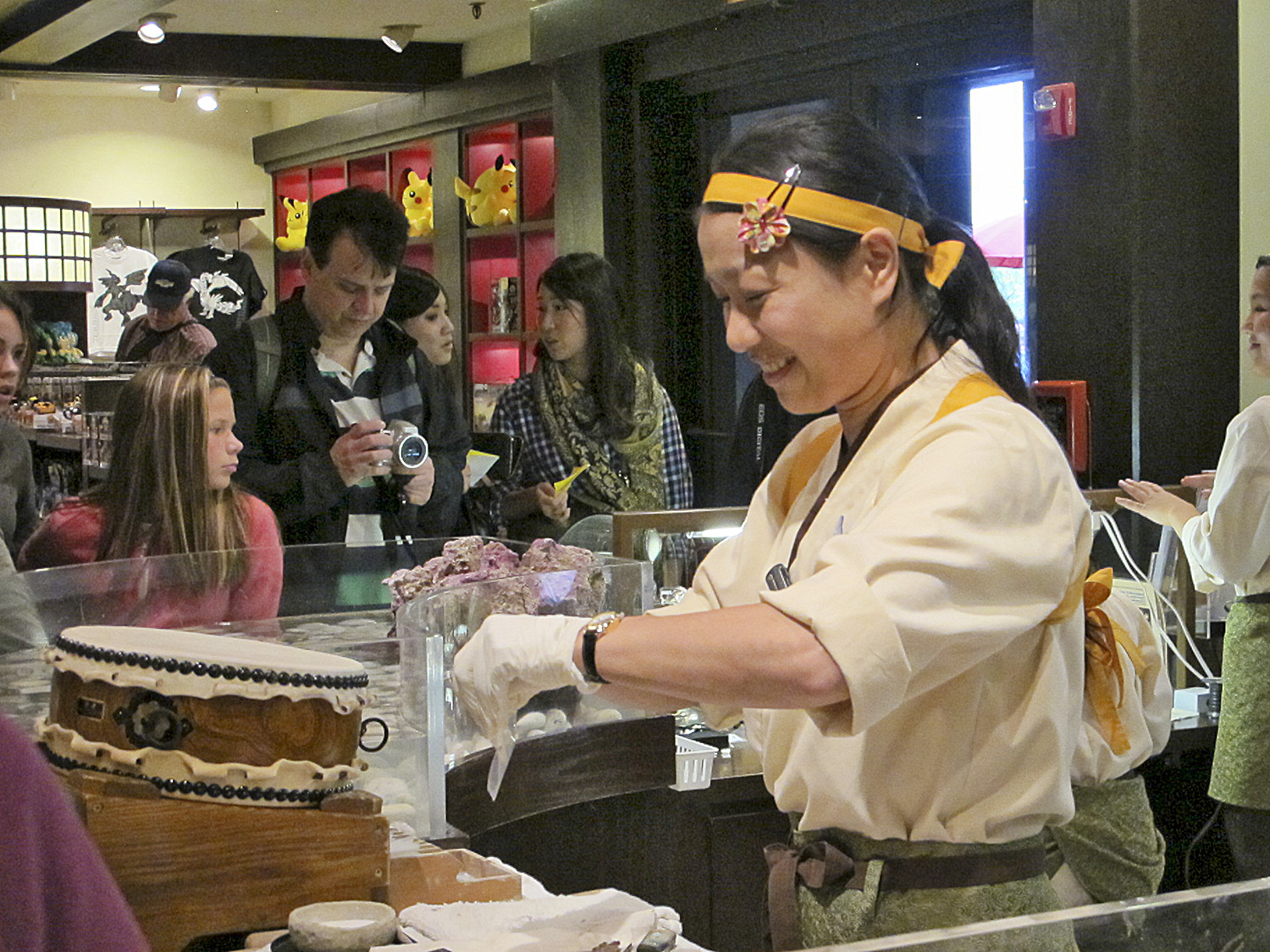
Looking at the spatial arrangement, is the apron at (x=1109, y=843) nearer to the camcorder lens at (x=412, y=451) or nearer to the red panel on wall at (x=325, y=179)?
the camcorder lens at (x=412, y=451)

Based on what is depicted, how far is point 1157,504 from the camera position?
374 centimetres

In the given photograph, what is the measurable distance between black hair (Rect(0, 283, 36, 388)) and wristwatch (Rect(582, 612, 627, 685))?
2619 millimetres

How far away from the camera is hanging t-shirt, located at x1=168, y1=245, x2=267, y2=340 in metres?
10.3

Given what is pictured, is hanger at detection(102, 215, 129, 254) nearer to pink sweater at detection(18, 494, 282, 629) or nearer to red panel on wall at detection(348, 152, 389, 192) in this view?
red panel on wall at detection(348, 152, 389, 192)

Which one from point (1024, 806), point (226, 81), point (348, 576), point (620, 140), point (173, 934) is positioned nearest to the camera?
point (1024, 806)

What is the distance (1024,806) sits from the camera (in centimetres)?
146

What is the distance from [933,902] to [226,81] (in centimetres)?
775

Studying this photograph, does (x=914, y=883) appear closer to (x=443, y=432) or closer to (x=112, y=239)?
(x=443, y=432)

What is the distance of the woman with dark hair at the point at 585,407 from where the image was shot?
432 centimetres

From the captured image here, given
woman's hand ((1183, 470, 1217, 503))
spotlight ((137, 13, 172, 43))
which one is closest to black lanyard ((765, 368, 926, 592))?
woman's hand ((1183, 470, 1217, 503))

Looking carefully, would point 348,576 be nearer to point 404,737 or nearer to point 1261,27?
point 404,737

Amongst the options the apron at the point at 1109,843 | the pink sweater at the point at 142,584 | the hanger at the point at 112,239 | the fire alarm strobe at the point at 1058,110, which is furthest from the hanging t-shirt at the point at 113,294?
the apron at the point at 1109,843

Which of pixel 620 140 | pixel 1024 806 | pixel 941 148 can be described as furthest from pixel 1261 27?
pixel 1024 806

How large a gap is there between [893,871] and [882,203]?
0.62 meters
